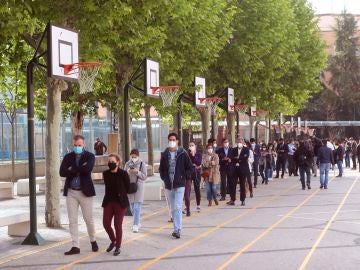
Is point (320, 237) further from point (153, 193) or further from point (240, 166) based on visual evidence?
point (153, 193)

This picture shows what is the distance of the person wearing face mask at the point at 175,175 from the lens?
557 inches

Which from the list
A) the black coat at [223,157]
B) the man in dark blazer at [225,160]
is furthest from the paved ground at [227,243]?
the black coat at [223,157]

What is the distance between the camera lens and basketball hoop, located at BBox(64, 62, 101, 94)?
46.7 ft

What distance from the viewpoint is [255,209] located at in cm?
1998

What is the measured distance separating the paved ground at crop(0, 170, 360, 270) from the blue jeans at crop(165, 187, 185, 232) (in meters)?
0.29

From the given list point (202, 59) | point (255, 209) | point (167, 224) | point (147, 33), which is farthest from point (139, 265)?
point (202, 59)

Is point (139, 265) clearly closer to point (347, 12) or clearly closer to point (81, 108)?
point (81, 108)

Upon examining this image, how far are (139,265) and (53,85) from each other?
20.1 ft

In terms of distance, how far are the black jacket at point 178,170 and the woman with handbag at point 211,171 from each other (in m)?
5.92

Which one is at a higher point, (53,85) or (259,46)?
(259,46)

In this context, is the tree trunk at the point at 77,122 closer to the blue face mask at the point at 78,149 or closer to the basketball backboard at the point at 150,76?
the basketball backboard at the point at 150,76

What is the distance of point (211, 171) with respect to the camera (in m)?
20.8

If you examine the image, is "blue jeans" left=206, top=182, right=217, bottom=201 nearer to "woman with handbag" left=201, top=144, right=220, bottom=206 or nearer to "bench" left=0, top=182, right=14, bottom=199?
"woman with handbag" left=201, top=144, right=220, bottom=206

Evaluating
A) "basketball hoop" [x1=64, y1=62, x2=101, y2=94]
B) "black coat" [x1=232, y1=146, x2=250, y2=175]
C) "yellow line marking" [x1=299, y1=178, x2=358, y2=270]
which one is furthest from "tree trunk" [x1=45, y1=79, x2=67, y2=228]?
"black coat" [x1=232, y1=146, x2=250, y2=175]
